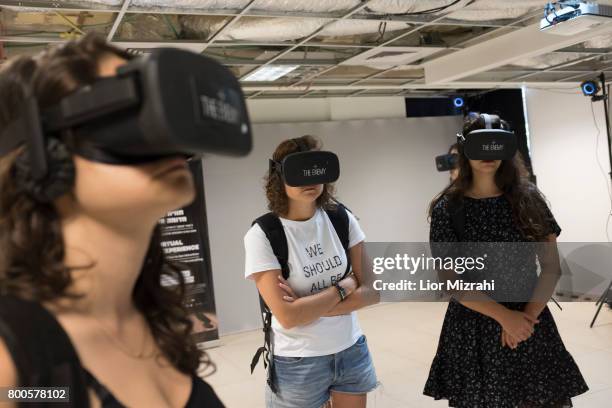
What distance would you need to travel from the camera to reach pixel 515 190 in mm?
1790

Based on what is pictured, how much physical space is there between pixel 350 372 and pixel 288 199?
611mm

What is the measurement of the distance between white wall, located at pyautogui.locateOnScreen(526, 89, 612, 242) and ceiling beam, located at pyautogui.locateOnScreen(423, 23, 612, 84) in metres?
2.09

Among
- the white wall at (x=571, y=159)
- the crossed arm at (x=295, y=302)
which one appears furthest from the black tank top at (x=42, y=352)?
the white wall at (x=571, y=159)

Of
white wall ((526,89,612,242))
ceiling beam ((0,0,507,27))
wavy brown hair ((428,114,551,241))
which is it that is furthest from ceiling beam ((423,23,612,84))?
wavy brown hair ((428,114,551,241))

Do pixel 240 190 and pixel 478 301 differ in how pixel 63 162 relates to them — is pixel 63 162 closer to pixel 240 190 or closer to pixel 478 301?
pixel 478 301

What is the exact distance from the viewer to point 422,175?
679 cm

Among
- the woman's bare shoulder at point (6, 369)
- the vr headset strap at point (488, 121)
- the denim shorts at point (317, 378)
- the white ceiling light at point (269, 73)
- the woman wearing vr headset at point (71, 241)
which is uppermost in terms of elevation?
the white ceiling light at point (269, 73)

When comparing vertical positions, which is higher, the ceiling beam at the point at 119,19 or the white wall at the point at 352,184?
the ceiling beam at the point at 119,19

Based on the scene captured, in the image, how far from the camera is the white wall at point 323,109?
6188mm

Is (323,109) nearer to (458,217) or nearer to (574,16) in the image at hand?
(574,16)

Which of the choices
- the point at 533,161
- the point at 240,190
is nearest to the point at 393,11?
the point at 240,190

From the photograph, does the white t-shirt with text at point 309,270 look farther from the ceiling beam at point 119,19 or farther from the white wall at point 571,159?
the white wall at point 571,159

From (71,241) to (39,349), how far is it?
0.12 meters

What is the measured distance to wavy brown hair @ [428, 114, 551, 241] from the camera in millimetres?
1754
